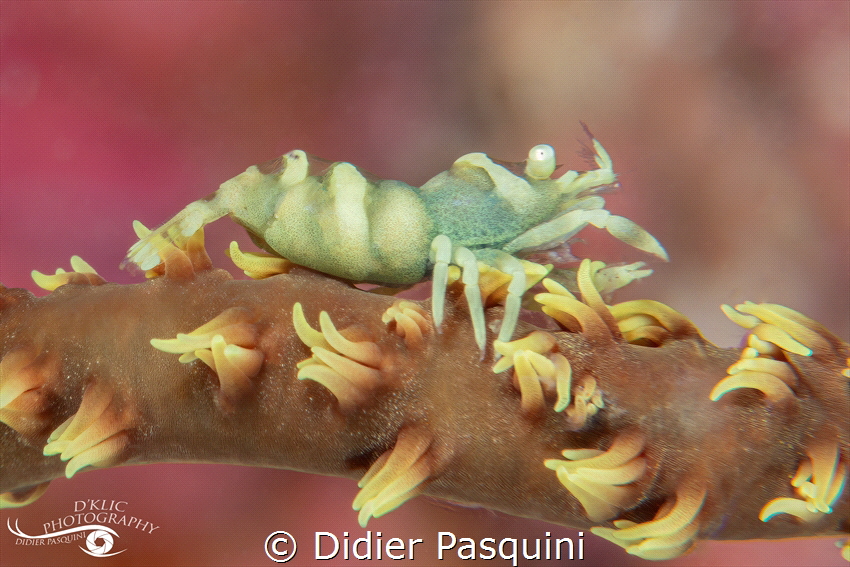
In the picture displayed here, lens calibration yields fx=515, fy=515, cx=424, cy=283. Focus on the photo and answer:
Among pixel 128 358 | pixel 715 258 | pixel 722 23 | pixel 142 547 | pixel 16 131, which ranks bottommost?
pixel 142 547

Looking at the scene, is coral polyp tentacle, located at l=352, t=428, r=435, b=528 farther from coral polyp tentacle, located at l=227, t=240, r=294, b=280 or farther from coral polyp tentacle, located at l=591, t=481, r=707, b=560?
coral polyp tentacle, located at l=227, t=240, r=294, b=280

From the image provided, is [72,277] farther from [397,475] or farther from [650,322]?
[650,322]

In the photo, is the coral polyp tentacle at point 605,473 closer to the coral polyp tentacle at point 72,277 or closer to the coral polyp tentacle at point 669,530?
the coral polyp tentacle at point 669,530

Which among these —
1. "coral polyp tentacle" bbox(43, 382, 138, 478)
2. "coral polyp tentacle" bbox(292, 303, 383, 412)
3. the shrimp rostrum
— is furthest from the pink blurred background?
"coral polyp tentacle" bbox(292, 303, 383, 412)

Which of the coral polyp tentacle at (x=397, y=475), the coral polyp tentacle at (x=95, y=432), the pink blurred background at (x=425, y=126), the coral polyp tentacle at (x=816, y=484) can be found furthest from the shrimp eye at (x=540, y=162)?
the coral polyp tentacle at (x=95, y=432)

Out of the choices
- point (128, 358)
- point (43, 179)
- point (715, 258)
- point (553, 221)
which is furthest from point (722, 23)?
point (43, 179)

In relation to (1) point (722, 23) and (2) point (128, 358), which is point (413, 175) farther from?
(1) point (722, 23)

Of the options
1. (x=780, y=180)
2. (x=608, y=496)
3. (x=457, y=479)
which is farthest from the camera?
(x=780, y=180)
